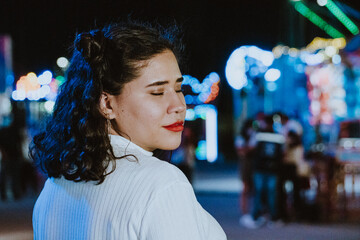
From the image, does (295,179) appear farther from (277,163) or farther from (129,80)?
(129,80)

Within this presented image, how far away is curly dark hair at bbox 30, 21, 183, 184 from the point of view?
135 centimetres

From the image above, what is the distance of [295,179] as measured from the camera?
8.48 metres

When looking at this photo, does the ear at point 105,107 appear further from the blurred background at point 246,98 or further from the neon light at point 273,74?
the neon light at point 273,74

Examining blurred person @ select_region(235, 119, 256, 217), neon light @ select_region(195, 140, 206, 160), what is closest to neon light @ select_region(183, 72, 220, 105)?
neon light @ select_region(195, 140, 206, 160)

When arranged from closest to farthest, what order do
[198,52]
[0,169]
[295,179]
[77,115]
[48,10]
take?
[77,115], [295,179], [0,169], [48,10], [198,52]

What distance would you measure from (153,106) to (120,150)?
159 millimetres

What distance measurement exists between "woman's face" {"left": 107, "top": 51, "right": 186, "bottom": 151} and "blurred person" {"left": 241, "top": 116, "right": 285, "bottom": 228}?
6509mm

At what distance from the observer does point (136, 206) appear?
3.85 feet

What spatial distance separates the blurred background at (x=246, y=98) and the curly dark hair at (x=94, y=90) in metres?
0.32

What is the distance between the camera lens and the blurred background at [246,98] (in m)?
7.99

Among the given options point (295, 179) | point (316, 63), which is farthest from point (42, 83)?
point (295, 179)

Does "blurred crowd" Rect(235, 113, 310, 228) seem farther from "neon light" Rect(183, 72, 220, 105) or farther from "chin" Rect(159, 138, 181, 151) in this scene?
"neon light" Rect(183, 72, 220, 105)

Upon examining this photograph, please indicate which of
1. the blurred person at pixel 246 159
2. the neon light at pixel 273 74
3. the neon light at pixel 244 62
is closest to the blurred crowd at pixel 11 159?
the blurred person at pixel 246 159

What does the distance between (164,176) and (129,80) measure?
1.07 ft
